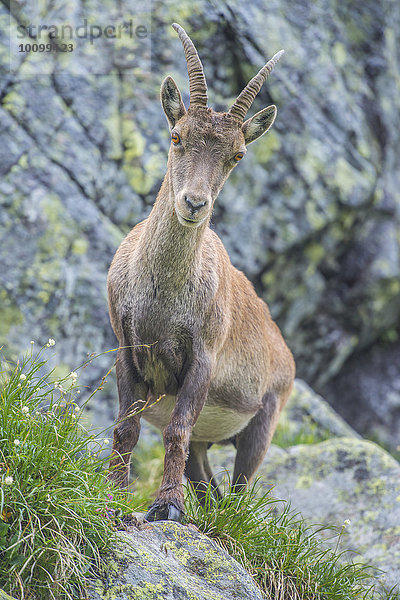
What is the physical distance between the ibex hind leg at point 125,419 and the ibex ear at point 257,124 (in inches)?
75.2

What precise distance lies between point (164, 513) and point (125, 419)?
678 millimetres

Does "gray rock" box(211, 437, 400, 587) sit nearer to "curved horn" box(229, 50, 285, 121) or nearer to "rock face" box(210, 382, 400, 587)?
"rock face" box(210, 382, 400, 587)

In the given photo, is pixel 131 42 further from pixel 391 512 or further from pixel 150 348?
pixel 391 512

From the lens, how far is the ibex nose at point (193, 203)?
15.5 ft

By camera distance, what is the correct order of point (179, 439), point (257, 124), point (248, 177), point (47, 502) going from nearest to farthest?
point (47, 502)
point (179, 439)
point (257, 124)
point (248, 177)

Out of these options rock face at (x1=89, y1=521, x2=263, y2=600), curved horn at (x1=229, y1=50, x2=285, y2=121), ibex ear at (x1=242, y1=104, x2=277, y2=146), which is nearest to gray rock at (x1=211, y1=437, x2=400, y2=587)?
rock face at (x1=89, y1=521, x2=263, y2=600)

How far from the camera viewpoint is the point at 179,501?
4.70 m

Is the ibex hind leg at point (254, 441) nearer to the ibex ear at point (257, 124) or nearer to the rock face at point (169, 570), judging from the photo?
the rock face at point (169, 570)

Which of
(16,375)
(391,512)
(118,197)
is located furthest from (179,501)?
(118,197)

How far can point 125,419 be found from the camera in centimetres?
484

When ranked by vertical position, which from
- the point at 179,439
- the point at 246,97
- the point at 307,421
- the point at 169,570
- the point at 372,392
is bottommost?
the point at 307,421

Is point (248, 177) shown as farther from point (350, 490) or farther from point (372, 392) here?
point (350, 490)

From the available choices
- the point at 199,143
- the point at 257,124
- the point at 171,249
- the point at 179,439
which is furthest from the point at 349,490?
the point at 199,143

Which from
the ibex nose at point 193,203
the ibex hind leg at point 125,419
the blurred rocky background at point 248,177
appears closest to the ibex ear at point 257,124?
the ibex nose at point 193,203
